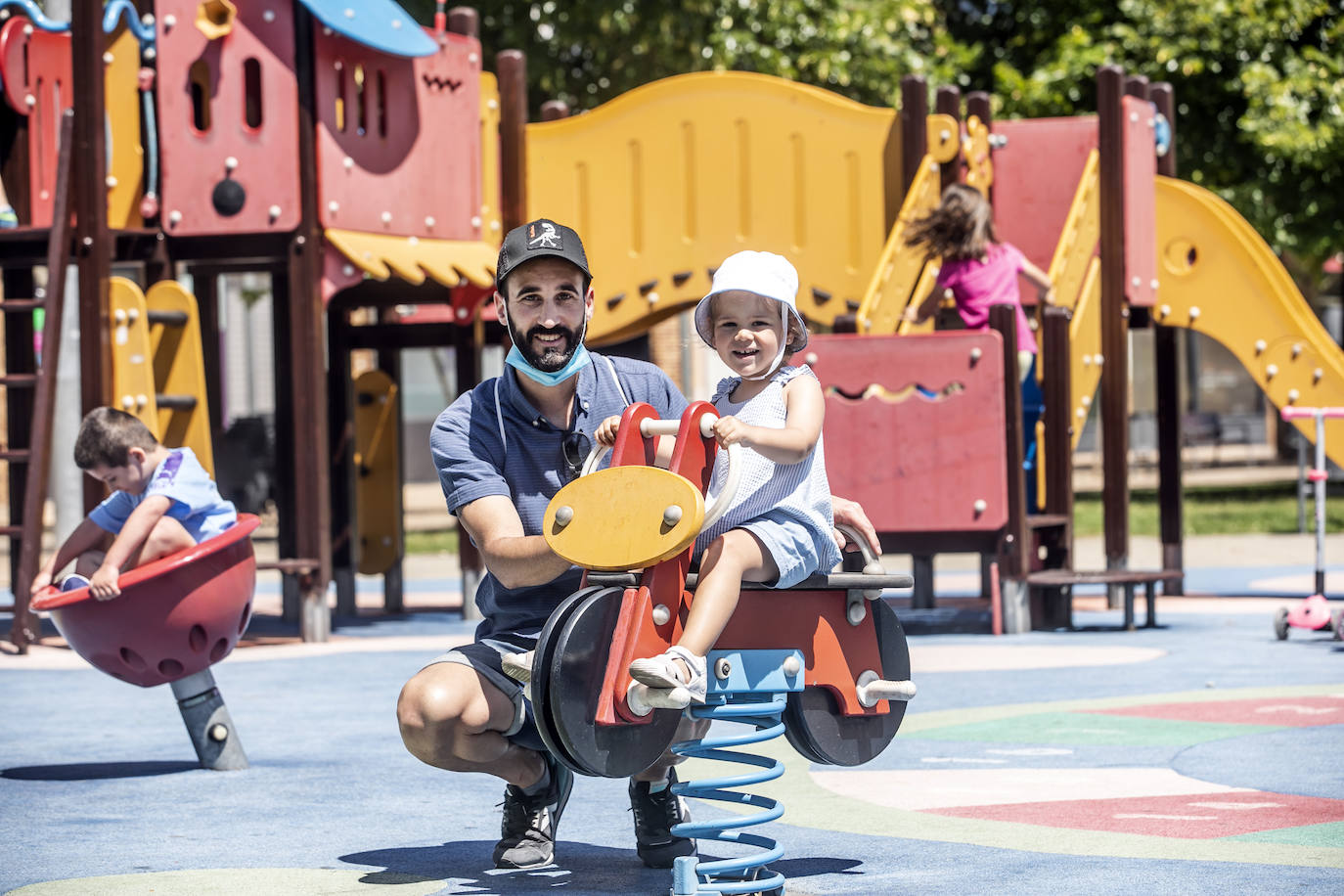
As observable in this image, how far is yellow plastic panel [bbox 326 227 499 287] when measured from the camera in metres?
11.1

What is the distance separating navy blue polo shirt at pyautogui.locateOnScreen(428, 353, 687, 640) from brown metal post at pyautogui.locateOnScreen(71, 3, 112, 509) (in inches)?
250

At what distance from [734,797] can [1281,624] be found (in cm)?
616

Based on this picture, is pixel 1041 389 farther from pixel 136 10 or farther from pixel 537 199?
pixel 136 10

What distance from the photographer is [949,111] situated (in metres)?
12.4

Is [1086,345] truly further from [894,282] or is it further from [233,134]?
[233,134]

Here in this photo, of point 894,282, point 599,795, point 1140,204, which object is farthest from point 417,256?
point 599,795

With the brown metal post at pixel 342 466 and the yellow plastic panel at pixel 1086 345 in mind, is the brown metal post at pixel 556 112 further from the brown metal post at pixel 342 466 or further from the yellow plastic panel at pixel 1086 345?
the yellow plastic panel at pixel 1086 345

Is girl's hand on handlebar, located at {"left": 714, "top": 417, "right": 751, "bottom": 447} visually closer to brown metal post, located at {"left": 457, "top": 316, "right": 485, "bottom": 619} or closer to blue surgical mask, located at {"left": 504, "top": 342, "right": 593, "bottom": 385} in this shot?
blue surgical mask, located at {"left": 504, "top": 342, "right": 593, "bottom": 385}

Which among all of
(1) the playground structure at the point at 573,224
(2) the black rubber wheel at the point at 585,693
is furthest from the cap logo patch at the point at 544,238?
(1) the playground structure at the point at 573,224

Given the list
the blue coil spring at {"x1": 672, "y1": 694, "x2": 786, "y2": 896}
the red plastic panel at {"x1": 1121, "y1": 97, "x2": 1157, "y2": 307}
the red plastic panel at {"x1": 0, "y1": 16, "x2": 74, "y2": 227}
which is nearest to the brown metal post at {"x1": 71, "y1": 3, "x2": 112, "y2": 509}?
the red plastic panel at {"x1": 0, "y1": 16, "x2": 74, "y2": 227}

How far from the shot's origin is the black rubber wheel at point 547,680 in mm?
3959

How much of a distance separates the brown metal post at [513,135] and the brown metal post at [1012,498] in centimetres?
353

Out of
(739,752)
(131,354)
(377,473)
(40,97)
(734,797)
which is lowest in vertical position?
(734,797)

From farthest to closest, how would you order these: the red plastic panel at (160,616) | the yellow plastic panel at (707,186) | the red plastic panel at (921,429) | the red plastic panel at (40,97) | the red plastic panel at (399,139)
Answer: the yellow plastic panel at (707,186) < the red plastic panel at (40,97) < the red plastic panel at (399,139) < the red plastic panel at (921,429) < the red plastic panel at (160,616)
